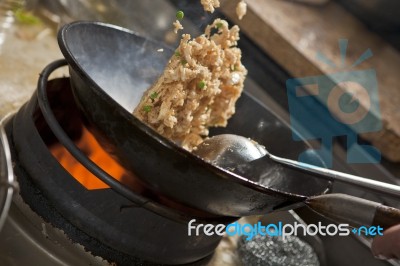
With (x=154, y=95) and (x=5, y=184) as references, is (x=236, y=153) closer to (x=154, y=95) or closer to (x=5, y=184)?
(x=154, y=95)

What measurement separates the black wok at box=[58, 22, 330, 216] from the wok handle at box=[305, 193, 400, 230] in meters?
0.08

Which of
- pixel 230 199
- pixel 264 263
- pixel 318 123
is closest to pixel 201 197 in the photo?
pixel 230 199

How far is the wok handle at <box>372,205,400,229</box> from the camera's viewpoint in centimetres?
130

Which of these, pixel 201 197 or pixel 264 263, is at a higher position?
pixel 201 197

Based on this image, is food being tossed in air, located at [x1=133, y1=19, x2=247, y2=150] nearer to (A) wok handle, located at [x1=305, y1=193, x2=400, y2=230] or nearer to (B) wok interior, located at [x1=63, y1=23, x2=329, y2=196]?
(B) wok interior, located at [x1=63, y1=23, x2=329, y2=196]

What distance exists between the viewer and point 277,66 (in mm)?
2777

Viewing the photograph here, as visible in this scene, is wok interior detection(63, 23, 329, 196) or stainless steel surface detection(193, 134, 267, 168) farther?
wok interior detection(63, 23, 329, 196)

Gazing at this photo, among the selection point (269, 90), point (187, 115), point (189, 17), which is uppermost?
point (189, 17)

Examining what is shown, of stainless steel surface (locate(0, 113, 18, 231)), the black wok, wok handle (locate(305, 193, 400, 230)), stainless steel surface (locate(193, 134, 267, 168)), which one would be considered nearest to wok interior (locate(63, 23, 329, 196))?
the black wok

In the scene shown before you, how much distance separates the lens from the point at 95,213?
1.55 m

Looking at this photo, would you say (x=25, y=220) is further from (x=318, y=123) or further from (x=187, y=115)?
(x=318, y=123)

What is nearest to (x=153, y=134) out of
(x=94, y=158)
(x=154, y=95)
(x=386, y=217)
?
(x=154, y=95)

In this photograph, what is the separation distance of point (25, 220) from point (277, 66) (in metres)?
1.68

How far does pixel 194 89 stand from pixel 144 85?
39 centimetres
